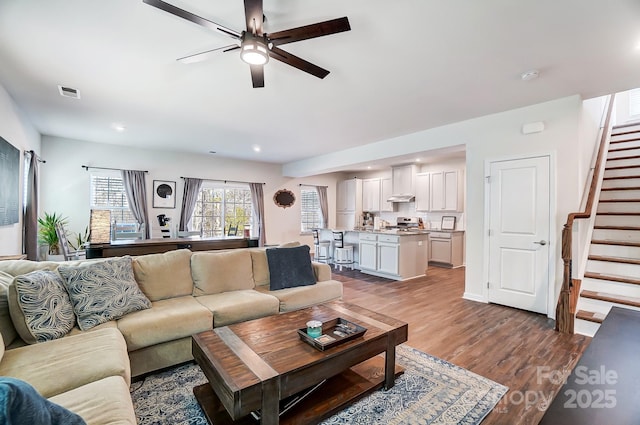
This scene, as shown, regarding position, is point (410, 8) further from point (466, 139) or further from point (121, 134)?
point (121, 134)

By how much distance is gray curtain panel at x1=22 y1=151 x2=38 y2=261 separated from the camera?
4.02 m

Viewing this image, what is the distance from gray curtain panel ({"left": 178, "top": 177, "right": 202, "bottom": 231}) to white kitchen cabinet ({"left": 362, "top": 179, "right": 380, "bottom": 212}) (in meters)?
4.93

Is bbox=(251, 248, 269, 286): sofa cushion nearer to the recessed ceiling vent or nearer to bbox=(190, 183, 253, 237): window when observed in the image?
the recessed ceiling vent

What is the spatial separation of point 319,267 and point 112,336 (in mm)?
2251

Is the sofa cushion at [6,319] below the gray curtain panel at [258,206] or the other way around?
below

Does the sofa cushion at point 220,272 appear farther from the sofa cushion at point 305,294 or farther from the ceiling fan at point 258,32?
the ceiling fan at point 258,32

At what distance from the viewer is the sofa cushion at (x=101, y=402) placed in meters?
1.23

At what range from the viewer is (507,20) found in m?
2.09

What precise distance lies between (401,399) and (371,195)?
722cm

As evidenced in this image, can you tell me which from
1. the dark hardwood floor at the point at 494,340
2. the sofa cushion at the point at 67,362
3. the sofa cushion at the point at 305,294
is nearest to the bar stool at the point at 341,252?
the dark hardwood floor at the point at 494,340

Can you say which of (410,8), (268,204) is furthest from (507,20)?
(268,204)

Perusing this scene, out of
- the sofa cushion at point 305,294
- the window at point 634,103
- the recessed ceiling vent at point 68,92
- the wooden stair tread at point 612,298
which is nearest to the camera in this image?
the wooden stair tread at point 612,298

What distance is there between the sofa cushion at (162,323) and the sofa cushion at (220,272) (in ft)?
1.23

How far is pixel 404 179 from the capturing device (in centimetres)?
775
